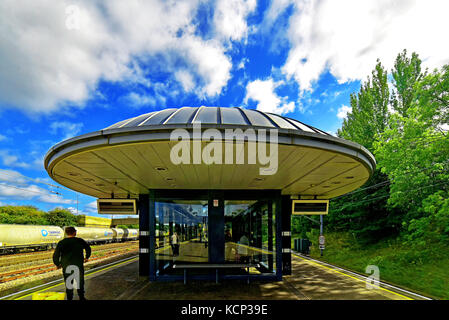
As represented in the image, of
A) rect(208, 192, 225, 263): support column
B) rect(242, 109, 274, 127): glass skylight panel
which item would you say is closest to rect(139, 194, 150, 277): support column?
rect(208, 192, 225, 263): support column

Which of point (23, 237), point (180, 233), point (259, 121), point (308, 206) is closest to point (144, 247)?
point (180, 233)

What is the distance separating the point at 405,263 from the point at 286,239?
9124mm

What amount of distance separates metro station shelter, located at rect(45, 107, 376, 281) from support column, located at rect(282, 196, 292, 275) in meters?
0.04

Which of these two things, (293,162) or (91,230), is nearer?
(293,162)

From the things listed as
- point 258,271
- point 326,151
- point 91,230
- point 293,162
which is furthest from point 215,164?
point 91,230

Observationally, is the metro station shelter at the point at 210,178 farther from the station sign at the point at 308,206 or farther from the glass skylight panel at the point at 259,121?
the station sign at the point at 308,206

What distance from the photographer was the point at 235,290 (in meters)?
7.71

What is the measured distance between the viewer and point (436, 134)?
48.4 feet

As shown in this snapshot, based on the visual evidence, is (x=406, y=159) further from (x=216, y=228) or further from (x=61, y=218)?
(x=61, y=218)

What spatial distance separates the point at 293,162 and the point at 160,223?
600cm

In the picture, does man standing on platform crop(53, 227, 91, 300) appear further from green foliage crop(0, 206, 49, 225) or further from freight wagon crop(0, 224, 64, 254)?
green foliage crop(0, 206, 49, 225)

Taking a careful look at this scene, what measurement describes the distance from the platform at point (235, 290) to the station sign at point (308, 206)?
97.9 inches

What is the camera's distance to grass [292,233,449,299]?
1061 centimetres

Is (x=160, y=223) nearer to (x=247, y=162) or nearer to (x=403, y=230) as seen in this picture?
(x=247, y=162)
